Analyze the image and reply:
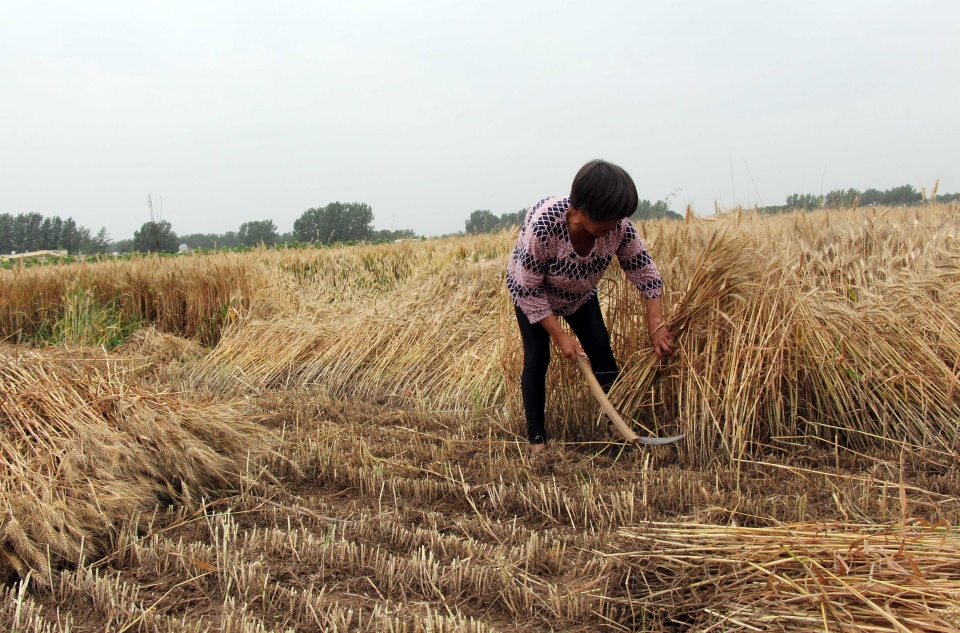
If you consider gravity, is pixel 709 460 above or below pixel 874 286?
below

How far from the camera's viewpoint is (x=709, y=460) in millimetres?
3324

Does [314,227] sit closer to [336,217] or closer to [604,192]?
[336,217]

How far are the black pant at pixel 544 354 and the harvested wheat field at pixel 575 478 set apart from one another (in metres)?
0.14

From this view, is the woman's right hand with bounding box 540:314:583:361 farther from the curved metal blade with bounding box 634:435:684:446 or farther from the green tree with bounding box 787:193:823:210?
the green tree with bounding box 787:193:823:210

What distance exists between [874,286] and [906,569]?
2.96m

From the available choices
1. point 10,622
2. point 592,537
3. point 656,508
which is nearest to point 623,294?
point 656,508

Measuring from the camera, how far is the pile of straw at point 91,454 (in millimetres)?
2447

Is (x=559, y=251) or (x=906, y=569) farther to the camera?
(x=559, y=251)

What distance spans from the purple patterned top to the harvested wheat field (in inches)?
14.6

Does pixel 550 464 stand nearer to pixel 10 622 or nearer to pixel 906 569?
pixel 906 569

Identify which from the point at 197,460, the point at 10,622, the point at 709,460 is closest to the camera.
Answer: the point at 10,622

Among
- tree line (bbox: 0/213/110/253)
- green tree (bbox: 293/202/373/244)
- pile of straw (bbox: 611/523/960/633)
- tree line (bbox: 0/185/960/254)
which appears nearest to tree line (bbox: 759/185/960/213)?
tree line (bbox: 0/185/960/254)

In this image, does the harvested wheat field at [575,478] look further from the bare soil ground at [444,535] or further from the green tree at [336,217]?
the green tree at [336,217]

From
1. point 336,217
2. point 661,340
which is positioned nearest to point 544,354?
point 661,340
